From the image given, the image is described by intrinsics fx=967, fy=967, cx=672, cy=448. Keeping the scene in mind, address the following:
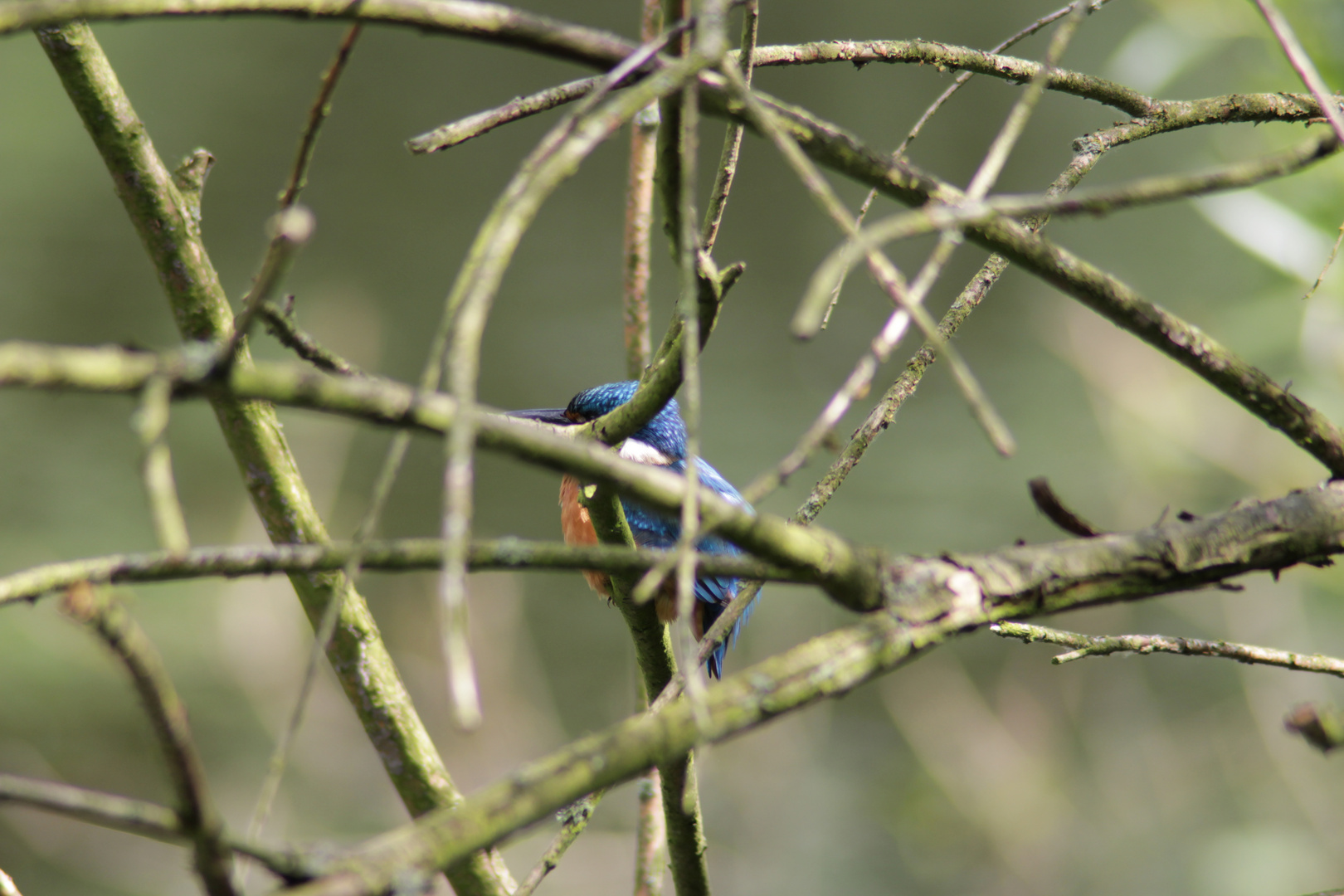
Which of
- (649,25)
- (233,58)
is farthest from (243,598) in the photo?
(649,25)

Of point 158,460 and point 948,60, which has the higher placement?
point 948,60

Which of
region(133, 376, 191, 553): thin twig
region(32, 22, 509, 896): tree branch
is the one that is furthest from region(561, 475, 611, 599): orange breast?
region(133, 376, 191, 553): thin twig

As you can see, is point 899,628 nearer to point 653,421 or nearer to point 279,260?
point 279,260

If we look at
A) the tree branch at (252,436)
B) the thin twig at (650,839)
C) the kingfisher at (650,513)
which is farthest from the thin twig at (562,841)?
the kingfisher at (650,513)

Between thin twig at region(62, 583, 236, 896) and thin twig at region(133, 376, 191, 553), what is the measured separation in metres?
0.03

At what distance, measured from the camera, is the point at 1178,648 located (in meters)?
0.74

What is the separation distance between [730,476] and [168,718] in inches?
173

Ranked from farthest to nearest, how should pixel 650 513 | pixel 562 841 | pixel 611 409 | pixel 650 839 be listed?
pixel 650 513
pixel 611 409
pixel 650 839
pixel 562 841

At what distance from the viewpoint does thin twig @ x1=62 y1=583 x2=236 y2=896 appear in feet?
0.93

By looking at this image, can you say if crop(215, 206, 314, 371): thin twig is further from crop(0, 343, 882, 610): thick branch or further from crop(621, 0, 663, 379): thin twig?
crop(621, 0, 663, 379): thin twig

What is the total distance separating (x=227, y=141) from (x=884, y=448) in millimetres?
3541

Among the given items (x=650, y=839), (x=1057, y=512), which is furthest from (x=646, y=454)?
(x=1057, y=512)

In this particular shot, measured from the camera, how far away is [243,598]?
3.46 m

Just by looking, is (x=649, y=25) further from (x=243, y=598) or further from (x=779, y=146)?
(x=243, y=598)
